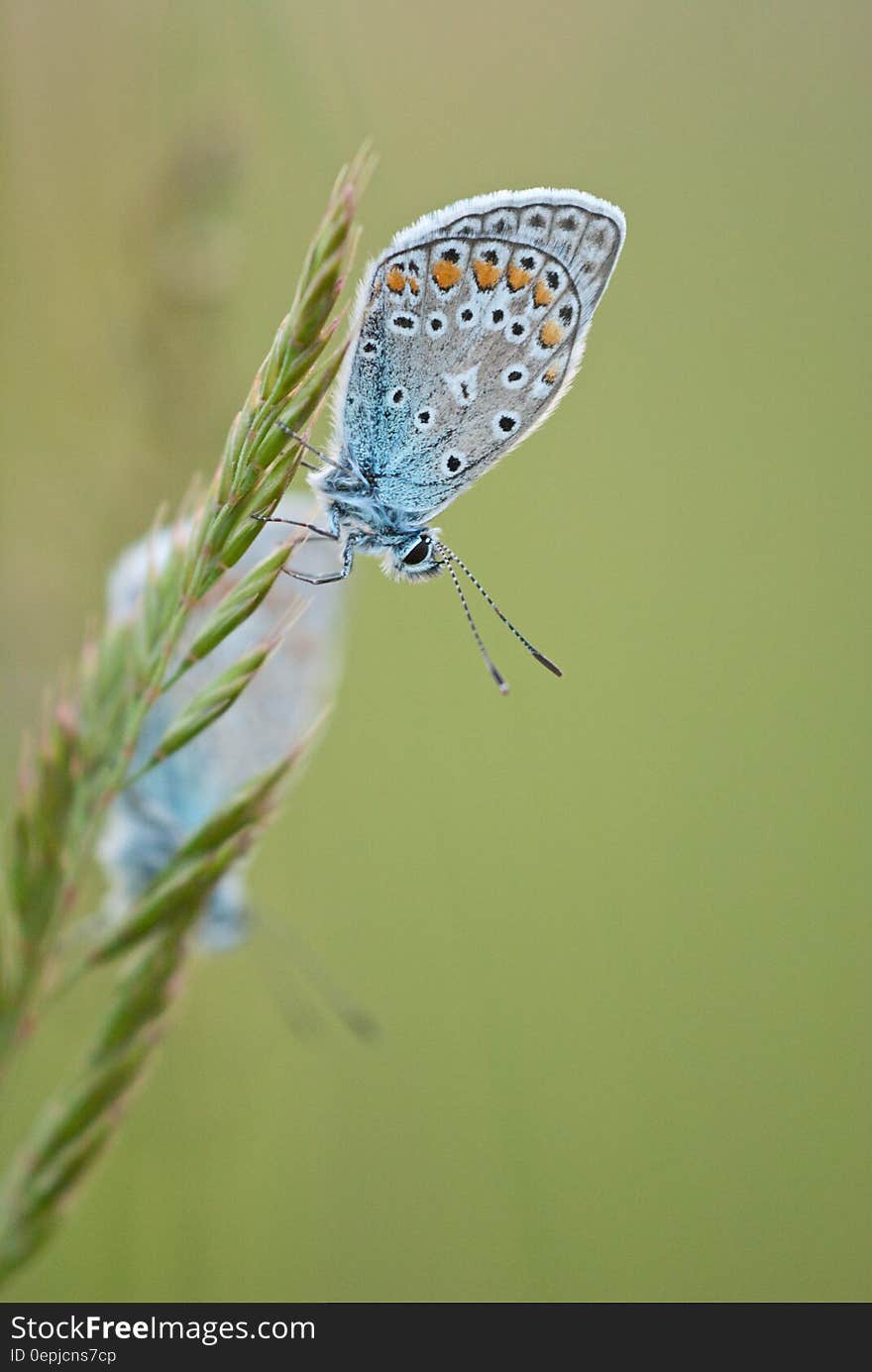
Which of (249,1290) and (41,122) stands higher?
(41,122)

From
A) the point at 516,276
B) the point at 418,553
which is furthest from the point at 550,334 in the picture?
the point at 418,553

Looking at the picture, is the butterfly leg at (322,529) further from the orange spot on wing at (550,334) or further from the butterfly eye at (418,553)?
the orange spot on wing at (550,334)

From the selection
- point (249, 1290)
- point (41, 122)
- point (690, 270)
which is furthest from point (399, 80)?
point (249, 1290)

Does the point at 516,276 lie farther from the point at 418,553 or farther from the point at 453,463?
the point at 418,553

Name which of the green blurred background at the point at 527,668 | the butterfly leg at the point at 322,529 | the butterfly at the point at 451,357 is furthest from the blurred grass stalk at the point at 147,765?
the green blurred background at the point at 527,668

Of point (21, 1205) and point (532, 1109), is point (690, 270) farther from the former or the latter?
point (21, 1205)
